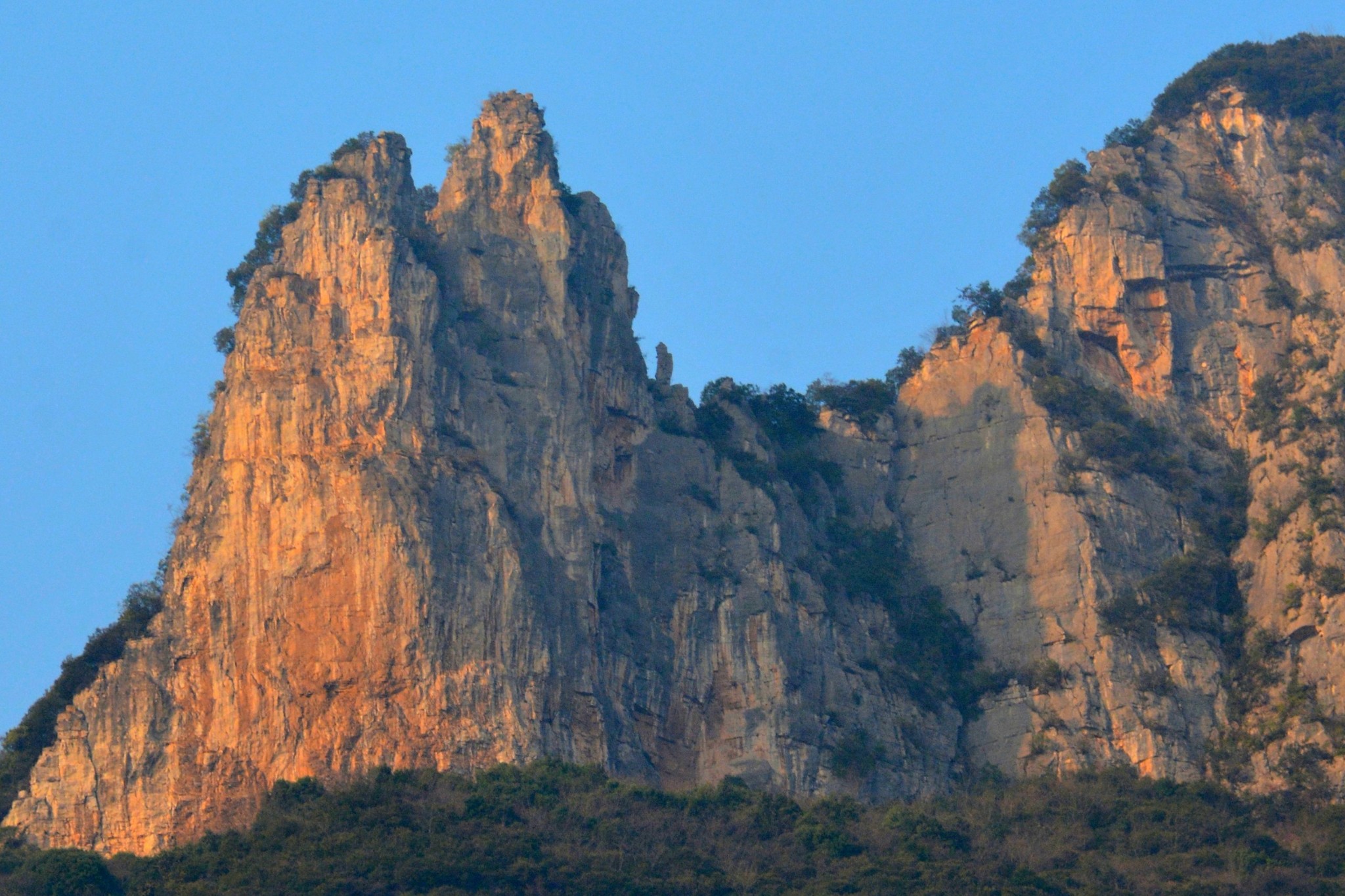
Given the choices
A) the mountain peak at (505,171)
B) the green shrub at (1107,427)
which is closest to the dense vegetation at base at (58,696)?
the mountain peak at (505,171)

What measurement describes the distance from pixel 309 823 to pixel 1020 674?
22.4m

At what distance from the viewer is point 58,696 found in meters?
70.8

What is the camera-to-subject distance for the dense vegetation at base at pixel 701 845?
62.8m

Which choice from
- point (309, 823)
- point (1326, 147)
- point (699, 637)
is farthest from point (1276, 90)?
point (309, 823)

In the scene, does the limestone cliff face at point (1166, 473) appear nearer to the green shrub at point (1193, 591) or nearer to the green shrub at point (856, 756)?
the green shrub at point (1193, 591)

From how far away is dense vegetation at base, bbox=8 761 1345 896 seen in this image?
62781 mm

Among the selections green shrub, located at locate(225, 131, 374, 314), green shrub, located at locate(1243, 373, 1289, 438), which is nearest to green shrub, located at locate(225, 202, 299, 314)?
green shrub, located at locate(225, 131, 374, 314)

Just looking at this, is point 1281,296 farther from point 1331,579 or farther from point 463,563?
point 463,563

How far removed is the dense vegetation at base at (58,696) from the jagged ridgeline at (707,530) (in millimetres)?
121

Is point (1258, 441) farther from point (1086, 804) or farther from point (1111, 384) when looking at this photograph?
point (1086, 804)

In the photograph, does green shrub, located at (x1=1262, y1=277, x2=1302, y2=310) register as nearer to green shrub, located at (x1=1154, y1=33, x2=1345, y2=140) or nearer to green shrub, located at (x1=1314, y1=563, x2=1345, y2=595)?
green shrub, located at (x1=1154, y1=33, x2=1345, y2=140)

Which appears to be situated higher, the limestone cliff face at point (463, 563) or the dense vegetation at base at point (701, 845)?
the limestone cliff face at point (463, 563)

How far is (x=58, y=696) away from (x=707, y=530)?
18595 mm

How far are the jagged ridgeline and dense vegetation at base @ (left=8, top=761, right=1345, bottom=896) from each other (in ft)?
5.88
